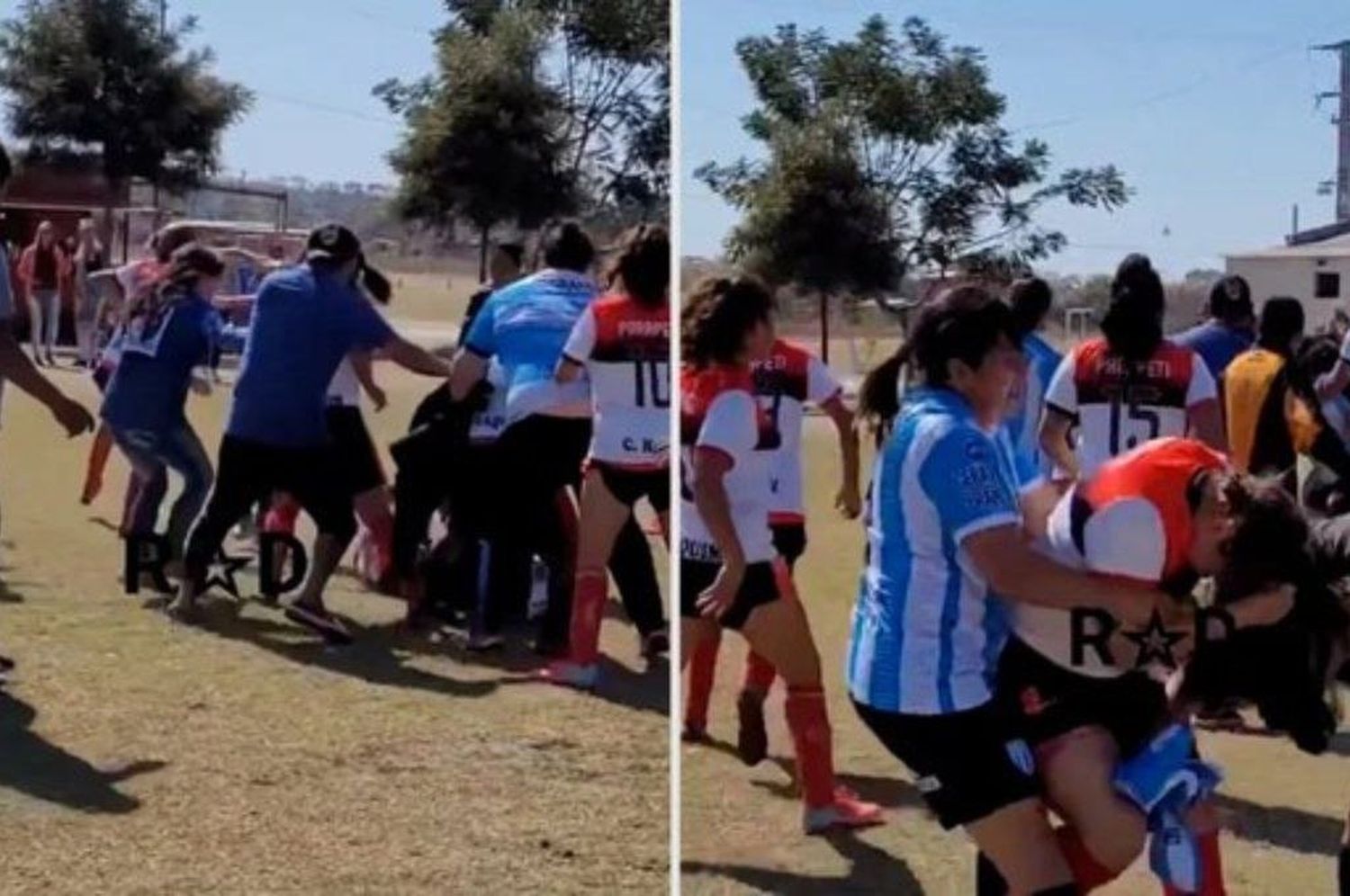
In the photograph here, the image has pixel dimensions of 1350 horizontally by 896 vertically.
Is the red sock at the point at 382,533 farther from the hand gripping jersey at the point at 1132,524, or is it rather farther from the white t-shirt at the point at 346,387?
the hand gripping jersey at the point at 1132,524

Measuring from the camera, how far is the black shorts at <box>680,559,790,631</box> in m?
2.75

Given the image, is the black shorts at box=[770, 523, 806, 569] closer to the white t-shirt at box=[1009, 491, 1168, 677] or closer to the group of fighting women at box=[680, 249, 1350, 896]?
the group of fighting women at box=[680, 249, 1350, 896]

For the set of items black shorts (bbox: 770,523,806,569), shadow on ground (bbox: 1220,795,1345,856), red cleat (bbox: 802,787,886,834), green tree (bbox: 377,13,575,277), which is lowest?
shadow on ground (bbox: 1220,795,1345,856)

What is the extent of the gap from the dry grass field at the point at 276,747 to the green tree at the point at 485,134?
1.11 feet

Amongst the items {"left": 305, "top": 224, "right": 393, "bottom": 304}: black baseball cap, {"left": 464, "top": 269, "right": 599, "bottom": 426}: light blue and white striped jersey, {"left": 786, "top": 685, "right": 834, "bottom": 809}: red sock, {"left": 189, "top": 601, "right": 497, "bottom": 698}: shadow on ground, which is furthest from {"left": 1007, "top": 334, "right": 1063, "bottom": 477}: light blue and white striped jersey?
{"left": 189, "top": 601, "right": 497, "bottom": 698}: shadow on ground

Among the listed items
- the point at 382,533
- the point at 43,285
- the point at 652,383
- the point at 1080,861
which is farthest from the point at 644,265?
the point at 382,533

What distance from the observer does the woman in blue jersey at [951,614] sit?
2105 mm

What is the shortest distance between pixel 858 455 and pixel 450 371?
1043mm

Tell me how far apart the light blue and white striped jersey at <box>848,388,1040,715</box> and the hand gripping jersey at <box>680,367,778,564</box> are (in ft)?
1.53

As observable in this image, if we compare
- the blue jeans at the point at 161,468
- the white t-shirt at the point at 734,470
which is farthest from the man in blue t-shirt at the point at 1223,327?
the blue jeans at the point at 161,468

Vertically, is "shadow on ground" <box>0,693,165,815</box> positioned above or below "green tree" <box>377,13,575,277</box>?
below

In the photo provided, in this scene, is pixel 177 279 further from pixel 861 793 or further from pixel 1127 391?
pixel 1127 391

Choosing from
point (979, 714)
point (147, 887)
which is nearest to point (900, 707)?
point (979, 714)

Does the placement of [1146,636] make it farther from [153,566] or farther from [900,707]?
[153,566]
